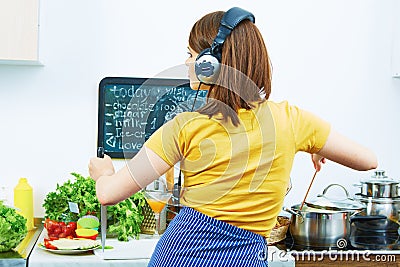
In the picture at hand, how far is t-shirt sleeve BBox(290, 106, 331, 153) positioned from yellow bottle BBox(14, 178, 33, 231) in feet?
4.86

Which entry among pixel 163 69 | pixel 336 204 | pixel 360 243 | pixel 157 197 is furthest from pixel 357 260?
pixel 163 69

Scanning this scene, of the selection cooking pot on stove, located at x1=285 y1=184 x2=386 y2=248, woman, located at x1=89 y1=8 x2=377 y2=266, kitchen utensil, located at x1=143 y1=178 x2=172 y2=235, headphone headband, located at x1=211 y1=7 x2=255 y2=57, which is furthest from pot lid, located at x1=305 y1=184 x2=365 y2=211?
headphone headband, located at x1=211 y1=7 x2=255 y2=57

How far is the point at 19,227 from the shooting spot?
2.29 metres

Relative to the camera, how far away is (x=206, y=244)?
59.1 inches

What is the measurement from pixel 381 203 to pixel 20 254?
1421 millimetres

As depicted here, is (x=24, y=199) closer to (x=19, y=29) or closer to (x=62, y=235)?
(x=62, y=235)

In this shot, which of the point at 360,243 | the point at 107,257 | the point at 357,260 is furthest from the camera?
the point at 360,243

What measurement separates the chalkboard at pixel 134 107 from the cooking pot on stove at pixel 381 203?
0.79m

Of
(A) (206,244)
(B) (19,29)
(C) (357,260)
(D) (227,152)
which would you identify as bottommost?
(C) (357,260)

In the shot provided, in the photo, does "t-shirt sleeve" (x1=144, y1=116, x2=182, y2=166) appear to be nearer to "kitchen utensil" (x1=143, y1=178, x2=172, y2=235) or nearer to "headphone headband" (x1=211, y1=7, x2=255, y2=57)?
"headphone headband" (x1=211, y1=7, x2=255, y2=57)

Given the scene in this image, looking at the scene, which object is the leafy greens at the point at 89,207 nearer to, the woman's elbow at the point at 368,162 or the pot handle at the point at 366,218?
the pot handle at the point at 366,218

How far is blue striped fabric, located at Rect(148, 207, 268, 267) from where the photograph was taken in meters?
1.48

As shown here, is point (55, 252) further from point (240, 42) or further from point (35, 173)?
point (240, 42)

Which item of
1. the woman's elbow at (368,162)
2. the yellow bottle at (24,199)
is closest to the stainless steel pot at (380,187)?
the woman's elbow at (368,162)
